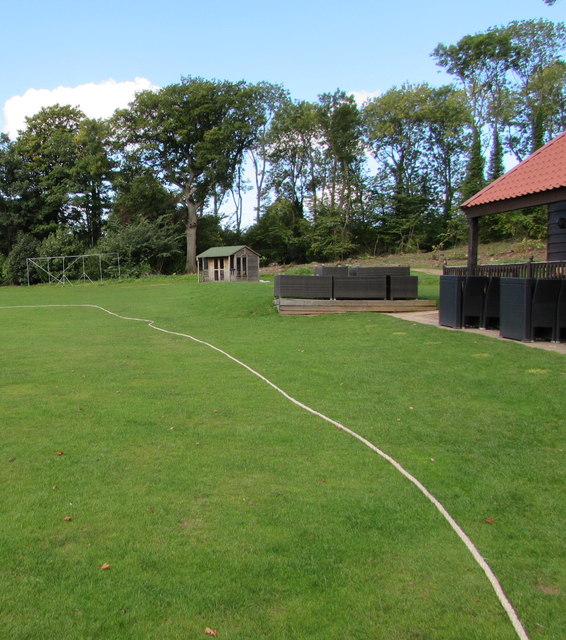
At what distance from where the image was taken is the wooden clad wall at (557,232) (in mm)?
12359

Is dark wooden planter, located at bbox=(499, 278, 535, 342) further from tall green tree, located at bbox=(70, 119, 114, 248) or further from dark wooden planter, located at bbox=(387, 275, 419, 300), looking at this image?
tall green tree, located at bbox=(70, 119, 114, 248)

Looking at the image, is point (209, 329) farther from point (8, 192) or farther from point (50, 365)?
point (8, 192)

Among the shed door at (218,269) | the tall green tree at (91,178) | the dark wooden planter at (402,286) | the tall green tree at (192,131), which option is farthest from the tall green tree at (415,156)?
the dark wooden planter at (402,286)

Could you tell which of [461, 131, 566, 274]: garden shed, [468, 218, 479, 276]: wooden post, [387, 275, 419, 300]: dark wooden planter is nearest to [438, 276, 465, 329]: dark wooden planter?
[461, 131, 566, 274]: garden shed

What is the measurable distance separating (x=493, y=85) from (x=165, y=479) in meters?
47.7

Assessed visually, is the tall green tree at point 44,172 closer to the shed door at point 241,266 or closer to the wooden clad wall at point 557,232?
the shed door at point 241,266

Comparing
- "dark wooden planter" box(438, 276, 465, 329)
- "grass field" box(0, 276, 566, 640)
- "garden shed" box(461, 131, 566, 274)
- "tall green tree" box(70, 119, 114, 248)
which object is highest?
"tall green tree" box(70, 119, 114, 248)

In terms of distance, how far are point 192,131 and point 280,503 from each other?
4591 centimetres

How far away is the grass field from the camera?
2316 millimetres

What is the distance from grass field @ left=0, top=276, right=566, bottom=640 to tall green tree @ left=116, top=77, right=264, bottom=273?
40.2 metres

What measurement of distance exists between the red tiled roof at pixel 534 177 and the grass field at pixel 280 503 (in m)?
4.61

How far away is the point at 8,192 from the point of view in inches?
1870

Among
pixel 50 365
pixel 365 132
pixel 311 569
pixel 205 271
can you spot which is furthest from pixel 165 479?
pixel 365 132

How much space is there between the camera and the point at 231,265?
34.7 m
